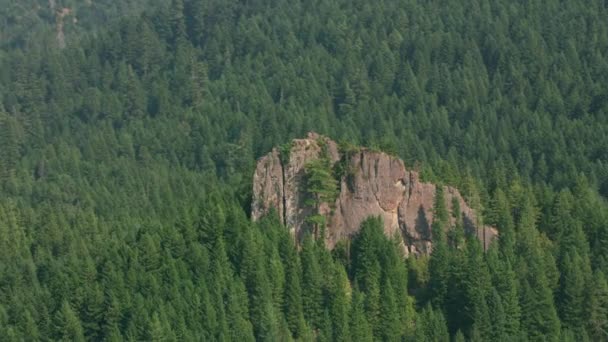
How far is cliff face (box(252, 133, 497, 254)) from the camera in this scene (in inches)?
5305

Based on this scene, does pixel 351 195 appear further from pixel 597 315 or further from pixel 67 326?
pixel 67 326

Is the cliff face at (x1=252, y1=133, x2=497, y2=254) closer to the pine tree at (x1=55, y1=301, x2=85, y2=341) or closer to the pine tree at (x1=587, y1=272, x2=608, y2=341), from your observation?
the pine tree at (x1=587, y1=272, x2=608, y2=341)

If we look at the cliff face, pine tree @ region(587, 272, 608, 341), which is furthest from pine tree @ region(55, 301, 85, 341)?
pine tree @ region(587, 272, 608, 341)

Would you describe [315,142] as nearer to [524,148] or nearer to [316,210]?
[316,210]

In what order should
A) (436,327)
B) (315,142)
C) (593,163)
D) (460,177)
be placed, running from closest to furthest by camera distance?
(436,327) → (315,142) → (460,177) → (593,163)

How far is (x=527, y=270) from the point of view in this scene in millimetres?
132125

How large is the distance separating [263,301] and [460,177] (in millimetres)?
25375

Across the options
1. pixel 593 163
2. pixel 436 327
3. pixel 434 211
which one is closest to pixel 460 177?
pixel 434 211

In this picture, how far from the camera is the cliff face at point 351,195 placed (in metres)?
135

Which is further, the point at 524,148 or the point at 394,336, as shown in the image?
the point at 524,148

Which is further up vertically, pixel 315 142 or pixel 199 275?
pixel 315 142

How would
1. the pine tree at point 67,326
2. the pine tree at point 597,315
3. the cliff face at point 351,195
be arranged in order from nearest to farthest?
the pine tree at point 67,326 < the pine tree at point 597,315 < the cliff face at point 351,195

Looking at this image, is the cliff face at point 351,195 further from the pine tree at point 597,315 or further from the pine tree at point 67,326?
the pine tree at point 67,326

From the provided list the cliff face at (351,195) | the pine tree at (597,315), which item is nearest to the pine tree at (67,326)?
the cliff face at (351,195)
